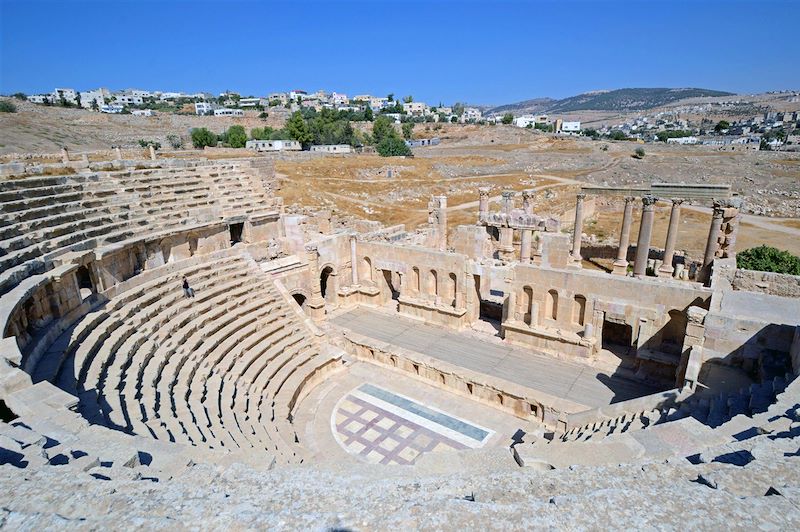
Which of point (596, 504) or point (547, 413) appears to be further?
point (547, 413)

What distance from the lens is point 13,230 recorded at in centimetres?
1315

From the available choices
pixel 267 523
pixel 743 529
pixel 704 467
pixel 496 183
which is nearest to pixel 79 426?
pixel 267 523

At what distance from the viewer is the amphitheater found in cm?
513

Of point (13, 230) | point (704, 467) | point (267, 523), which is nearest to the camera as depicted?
point (267, 523)

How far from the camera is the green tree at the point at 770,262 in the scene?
71.9ft

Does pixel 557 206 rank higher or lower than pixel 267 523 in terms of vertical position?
lower

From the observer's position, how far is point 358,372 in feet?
55.3

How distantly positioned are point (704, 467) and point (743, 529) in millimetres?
1809

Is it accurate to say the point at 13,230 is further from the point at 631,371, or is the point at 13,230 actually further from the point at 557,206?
the point at 557,206

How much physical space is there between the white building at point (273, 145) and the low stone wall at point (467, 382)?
62908 mm

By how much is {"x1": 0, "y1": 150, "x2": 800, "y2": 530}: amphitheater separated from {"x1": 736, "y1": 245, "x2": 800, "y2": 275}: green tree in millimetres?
1800

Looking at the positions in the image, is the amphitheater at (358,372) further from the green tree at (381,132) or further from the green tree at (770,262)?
the green tree at (381,132)

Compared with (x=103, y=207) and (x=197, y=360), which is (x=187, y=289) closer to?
(x=197, y=360)

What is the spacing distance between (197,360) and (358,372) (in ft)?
20.0
